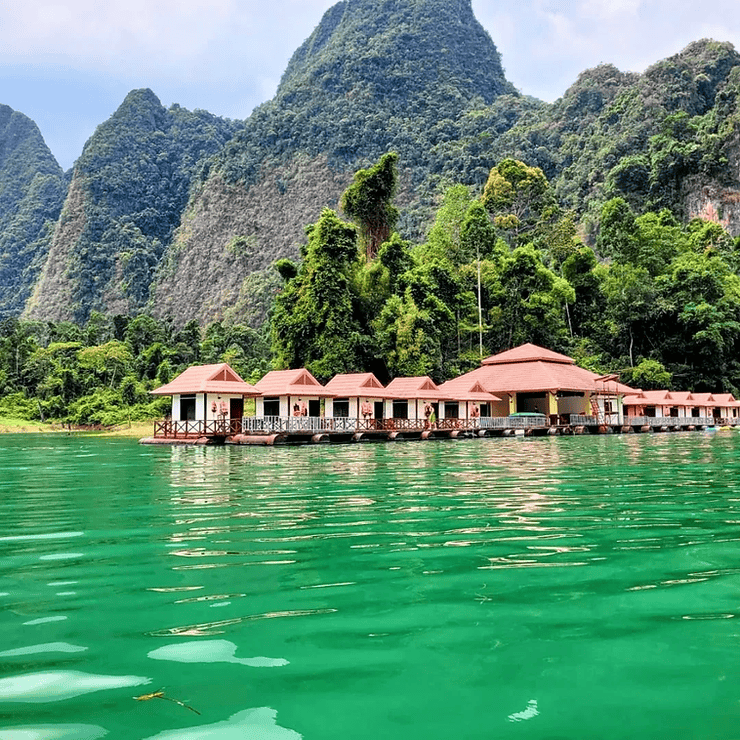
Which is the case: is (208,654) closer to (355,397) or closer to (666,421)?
(355,397)

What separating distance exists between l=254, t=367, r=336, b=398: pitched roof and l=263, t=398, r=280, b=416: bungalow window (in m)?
0.64

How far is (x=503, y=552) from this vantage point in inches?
202

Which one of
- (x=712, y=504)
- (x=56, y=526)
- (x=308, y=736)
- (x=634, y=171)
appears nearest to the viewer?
(x=308, y=736)

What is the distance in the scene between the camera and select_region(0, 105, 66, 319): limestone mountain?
4493 inches

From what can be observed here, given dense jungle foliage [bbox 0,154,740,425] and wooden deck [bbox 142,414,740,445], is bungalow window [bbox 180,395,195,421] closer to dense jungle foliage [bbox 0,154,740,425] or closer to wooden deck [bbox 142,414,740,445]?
wooden deck [bbox 142,414,740,445]

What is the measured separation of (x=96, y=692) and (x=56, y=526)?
504cm

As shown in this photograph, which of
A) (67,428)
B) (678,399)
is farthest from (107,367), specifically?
(678,399)

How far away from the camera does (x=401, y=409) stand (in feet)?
116

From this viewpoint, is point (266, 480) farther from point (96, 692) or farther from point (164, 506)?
point (96, 692)

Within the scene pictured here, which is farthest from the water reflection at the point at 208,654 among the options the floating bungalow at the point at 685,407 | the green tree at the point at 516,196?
the green tree at the point at 516,196

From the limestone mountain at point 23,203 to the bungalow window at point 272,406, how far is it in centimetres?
9100

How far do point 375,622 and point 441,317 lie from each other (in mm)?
39399

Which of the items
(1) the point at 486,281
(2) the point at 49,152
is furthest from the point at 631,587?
(2) the point at 49,152

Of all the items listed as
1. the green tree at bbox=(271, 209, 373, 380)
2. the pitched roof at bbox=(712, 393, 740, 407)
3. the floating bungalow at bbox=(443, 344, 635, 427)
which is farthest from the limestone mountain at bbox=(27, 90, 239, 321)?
the pitched roof at bbox=(712, 393, 740, 407)
